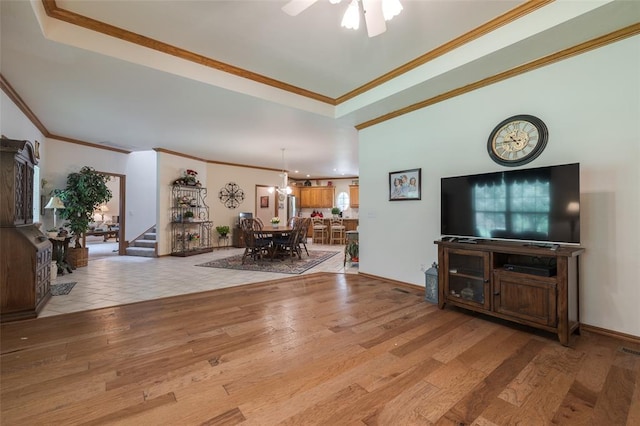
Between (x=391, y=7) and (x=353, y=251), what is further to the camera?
(x=353, y=251)

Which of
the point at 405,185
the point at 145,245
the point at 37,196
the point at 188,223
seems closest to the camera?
the point at 405,185

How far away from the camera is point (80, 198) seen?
5617 mm

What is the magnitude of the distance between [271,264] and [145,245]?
3.85 m

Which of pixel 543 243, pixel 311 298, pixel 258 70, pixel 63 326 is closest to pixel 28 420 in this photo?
pixel 63 326

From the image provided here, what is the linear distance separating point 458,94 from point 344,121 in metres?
1.76

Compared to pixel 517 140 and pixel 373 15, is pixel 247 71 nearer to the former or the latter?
pixel 373 15

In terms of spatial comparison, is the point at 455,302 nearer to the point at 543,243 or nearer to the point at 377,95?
the point at 543,243

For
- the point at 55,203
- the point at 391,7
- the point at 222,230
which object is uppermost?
the point at 391,7

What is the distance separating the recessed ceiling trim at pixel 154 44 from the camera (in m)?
2.47

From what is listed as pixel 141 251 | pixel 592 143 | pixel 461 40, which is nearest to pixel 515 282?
pixel 592 143

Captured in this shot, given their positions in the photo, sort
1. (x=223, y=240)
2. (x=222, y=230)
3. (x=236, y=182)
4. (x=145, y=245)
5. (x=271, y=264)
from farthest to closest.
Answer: (x=236, y=182) < (x=223, y=240) < (x=222, y=230) < (x=145, y=245) < (x=271, y=264)

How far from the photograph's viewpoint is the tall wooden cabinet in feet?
24.1

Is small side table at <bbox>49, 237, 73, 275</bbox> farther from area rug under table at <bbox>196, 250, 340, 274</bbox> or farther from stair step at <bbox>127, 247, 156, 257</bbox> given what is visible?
area rug under table at <bbox>196, 250, 340, 274</bbox>

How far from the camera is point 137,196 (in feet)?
24.9
